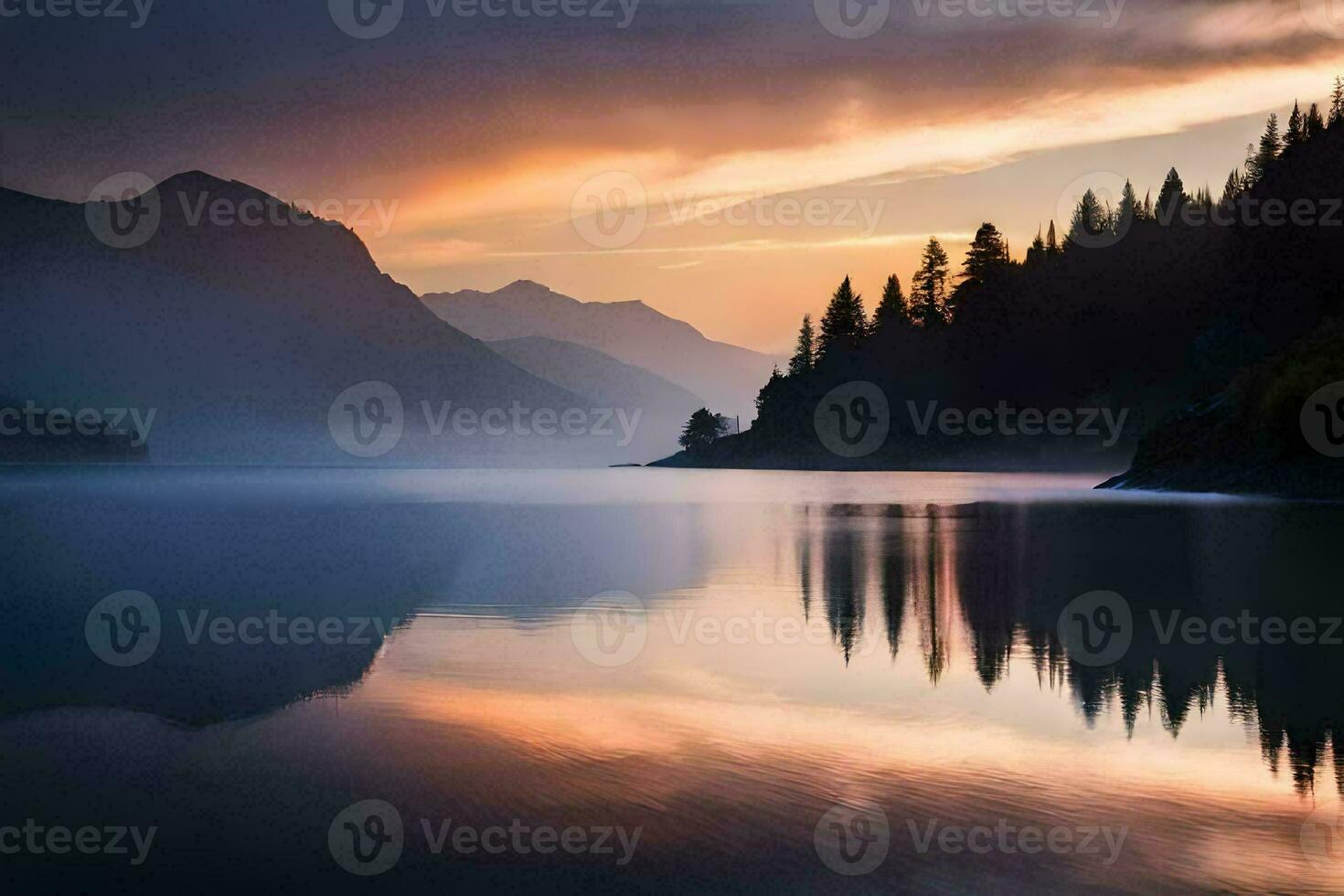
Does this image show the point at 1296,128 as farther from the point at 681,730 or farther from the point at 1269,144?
the point at 681,730

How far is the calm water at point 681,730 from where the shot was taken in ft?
30.4

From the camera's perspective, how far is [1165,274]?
604 feet

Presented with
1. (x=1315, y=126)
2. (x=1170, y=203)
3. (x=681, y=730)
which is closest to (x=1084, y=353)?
(x=1170, y=203)

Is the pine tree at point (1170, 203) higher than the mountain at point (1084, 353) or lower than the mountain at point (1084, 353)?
higher

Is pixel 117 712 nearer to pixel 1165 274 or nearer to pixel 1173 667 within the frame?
pixel 1173 667

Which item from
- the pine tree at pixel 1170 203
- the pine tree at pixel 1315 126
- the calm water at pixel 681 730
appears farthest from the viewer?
the pine tree at pixel 1170 203

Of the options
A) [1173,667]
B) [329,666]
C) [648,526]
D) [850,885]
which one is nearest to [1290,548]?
[1173,667]

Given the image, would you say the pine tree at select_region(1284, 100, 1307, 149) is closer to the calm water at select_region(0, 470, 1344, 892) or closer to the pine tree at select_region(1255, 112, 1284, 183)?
the pine tree at select_region(1255, 112, 1284, 183)

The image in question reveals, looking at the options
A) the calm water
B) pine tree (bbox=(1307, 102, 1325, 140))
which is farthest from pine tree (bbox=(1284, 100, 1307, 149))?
the calm water

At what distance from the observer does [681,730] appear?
13945mm

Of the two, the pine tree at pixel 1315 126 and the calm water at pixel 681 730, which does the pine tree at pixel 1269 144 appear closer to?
the pine tree at pixel 1315 126

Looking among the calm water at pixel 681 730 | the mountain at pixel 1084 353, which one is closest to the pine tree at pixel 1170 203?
the mountain at pixel 1084 353

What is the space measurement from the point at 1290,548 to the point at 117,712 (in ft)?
113

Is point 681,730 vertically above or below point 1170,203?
below
